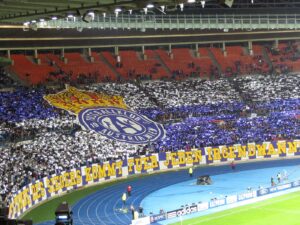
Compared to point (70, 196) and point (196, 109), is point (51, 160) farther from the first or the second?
point (196, 109)

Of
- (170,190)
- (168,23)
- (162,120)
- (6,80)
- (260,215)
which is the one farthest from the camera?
(162,120)

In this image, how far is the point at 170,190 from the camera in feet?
134

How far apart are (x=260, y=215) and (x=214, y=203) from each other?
3123mm

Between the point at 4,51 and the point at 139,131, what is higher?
the point at 4,51

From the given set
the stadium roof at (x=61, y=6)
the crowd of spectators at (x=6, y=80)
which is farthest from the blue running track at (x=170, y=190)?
the crowd of spectators at (x=6, y=80)

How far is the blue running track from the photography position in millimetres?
33344

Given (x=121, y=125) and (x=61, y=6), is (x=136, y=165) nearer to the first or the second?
(x=121, y=125)

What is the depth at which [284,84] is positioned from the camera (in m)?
64.5

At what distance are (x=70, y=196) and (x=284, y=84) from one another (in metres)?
35.2

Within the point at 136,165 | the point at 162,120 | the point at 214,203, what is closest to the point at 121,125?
the point at 162,120

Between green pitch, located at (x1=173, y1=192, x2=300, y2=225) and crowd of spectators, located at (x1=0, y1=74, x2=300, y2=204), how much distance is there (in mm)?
11583

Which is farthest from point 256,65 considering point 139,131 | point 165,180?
point 165,180

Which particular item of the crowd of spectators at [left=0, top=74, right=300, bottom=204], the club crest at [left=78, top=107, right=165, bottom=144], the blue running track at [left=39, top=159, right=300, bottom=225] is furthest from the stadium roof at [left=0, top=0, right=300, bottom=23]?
the club crest at [left=78, top=107, right=165, bottom=144]

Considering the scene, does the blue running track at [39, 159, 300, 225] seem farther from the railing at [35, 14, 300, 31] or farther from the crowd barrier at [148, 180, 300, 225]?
the railing at [35, 14, 300, 31]
